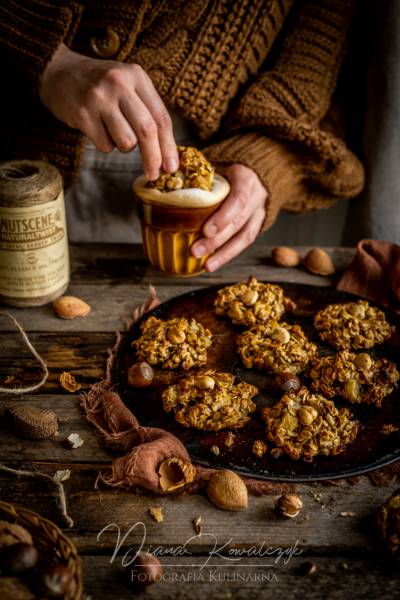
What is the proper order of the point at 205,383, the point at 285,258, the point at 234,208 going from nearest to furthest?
the point at 205,383 → the point at 234,208 → the point at 285,258

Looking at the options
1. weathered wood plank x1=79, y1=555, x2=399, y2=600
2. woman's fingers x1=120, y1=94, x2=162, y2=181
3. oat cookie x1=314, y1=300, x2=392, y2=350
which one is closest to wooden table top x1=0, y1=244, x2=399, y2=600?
weathered wood plank x1=79, y1=555, x2=399, y2=600

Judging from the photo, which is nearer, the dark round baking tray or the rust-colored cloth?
the dark round baking tray

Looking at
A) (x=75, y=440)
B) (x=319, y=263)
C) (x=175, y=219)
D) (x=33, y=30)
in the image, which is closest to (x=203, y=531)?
(x=75, y=440)

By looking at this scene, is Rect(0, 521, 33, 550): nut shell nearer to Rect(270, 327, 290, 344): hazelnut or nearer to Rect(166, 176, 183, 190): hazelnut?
Rect(270, 327, 290, 344): hazelnut

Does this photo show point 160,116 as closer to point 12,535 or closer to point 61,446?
point 61,446

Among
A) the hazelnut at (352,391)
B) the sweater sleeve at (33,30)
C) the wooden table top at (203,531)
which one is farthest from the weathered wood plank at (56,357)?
the sweater sleeve at (33,30)

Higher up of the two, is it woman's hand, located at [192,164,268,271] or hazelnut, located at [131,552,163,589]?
woman's hand, located at [192,164,268,271]
